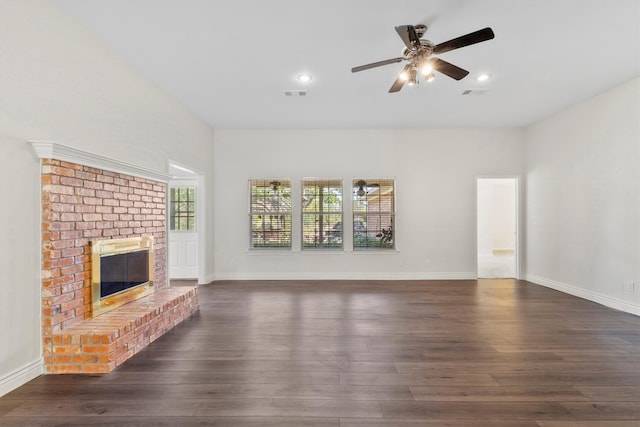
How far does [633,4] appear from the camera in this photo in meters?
2.56

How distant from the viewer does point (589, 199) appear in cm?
467

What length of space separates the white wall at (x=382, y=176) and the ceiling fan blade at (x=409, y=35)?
11.8ft

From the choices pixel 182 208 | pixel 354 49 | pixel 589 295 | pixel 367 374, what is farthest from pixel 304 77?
pixel 589 295

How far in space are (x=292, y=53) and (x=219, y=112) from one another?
2.30 m

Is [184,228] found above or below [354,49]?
below

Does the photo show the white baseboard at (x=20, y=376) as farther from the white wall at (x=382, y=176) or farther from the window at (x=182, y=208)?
the window at (x=182, y=208)

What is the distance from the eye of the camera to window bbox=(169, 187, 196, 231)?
645 centimetres

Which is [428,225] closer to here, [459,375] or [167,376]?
[459,375]

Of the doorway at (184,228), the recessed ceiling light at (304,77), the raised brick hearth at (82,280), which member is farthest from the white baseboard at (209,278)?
the recessed ceiling light at (304,77)

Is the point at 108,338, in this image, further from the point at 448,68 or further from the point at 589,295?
the point at 589,295

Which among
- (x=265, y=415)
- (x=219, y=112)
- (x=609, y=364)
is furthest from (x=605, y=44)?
(x=219, y=112)

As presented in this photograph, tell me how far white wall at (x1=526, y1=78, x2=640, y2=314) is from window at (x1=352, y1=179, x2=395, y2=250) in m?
2.65

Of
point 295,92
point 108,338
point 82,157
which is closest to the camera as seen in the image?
point 108,338

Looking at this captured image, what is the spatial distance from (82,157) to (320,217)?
4.15 meters
